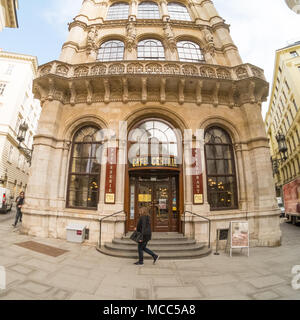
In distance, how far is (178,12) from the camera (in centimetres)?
1377

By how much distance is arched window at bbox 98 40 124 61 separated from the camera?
11.3 m

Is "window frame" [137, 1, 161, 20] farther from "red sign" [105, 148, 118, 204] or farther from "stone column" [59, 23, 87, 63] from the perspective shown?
"red sign" [105, 148, 118, 204]

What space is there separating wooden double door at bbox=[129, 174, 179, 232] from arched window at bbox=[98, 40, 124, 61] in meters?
8.55

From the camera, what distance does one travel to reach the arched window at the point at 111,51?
11.3 metres

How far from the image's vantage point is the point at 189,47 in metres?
11.8

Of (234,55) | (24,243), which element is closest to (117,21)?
(234,55)

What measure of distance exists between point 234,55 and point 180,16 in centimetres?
652

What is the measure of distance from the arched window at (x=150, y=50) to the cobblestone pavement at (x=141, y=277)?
11947mm

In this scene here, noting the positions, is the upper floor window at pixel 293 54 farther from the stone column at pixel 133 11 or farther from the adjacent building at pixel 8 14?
the adjacent building at pixel 8 14

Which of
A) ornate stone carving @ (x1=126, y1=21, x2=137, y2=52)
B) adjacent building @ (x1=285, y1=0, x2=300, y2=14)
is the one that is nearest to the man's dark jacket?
adjacent building @ (x1=285, y1=0, x2=300, y2=14)

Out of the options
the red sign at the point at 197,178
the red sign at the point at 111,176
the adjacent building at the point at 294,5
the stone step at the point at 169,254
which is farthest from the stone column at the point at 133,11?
the stone step at the point at 169,254

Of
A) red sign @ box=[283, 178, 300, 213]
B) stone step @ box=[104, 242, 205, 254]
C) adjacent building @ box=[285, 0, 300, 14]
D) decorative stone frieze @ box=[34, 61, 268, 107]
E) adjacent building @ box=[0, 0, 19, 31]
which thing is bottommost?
stone step @ box=[104, 242, 205, 254]

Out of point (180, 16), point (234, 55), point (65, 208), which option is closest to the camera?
point (65, 208)
